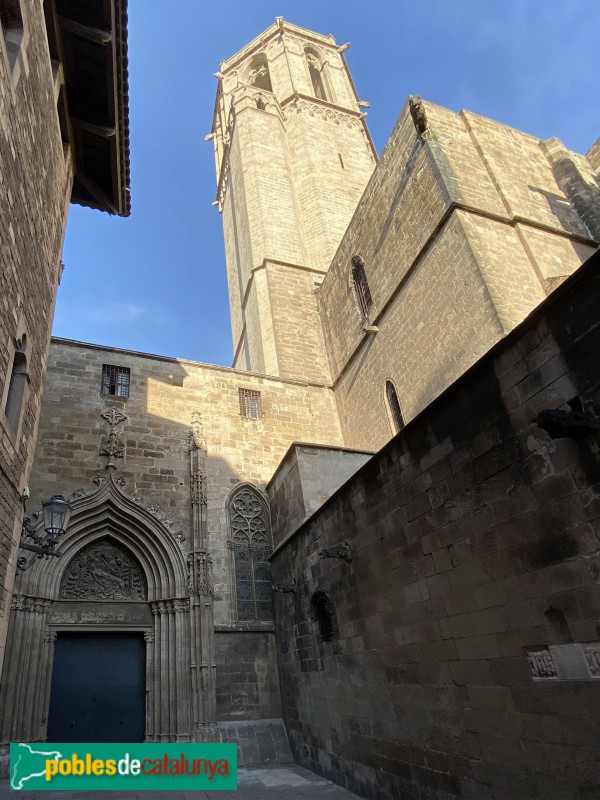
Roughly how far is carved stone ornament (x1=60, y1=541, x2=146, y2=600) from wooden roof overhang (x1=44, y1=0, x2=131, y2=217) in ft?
21.9

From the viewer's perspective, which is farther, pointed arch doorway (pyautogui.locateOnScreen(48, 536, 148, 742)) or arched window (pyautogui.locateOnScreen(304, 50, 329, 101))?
arched window (pyautogui.locateOnScreen(304, 50, 329, 101))

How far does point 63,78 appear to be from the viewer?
8.47 metres

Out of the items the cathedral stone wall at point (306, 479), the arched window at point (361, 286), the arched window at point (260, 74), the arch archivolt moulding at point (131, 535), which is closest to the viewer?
the arch archivolt moulding at point (131, 535)

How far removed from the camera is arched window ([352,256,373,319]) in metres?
12.6

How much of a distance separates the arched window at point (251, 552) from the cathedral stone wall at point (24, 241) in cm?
456

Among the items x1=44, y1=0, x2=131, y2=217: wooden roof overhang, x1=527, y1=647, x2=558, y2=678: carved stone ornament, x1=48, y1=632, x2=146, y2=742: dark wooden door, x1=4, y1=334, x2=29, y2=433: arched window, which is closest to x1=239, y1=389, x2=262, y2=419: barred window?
x1=44, y1=0, x2=131, y2=217: wooden roof overhang

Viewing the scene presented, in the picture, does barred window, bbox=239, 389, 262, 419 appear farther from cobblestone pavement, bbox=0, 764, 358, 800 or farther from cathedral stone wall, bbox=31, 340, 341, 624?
cobblestone pavement, bbox=0, 764, 358, 800

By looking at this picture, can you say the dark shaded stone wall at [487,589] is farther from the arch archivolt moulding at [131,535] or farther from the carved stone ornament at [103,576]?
the carved stone ornament at [103,576]

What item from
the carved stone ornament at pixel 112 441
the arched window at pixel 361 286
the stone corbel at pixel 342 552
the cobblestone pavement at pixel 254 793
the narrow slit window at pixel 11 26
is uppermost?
the arched window at pixel 361 286

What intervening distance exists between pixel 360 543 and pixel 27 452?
164 inches

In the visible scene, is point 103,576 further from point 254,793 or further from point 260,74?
point 260,74

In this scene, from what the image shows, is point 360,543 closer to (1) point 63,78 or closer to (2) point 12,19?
(2) point 12,19

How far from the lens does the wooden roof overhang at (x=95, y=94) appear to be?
7875 mm

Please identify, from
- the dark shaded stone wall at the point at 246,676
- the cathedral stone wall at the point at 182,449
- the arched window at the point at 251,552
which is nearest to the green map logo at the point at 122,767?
the dark shaded stone wall at the point at 246,676
